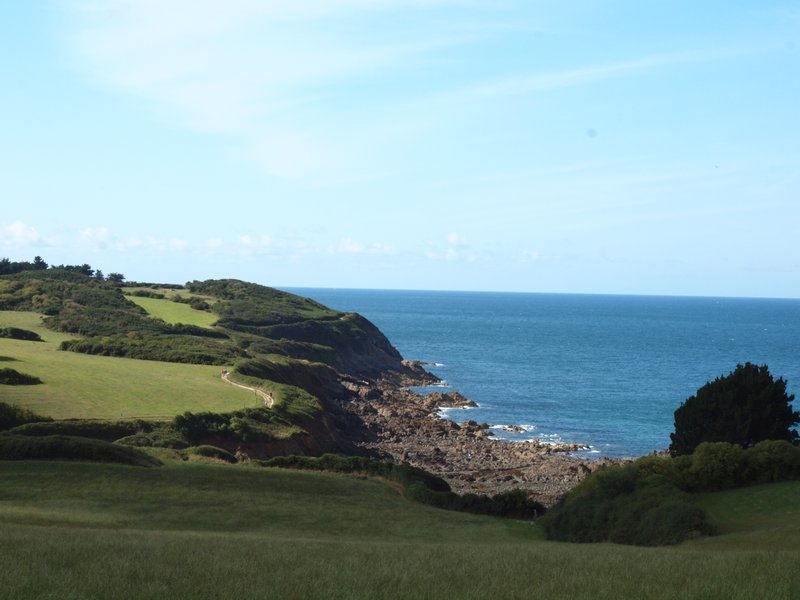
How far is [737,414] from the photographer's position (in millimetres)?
39562

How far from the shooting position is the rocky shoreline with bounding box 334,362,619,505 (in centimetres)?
5184

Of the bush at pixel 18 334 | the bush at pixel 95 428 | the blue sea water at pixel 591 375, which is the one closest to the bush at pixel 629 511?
the bush at pixel 95 428

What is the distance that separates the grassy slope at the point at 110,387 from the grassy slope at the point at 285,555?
19049 millimetres

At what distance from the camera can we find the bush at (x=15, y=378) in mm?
49844

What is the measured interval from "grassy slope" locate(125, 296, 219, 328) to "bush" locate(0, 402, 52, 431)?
55.6m

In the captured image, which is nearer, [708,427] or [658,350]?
[708,427]

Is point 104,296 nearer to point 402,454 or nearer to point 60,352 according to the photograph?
point 60,352

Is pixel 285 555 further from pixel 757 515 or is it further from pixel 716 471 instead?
pixel 716 471

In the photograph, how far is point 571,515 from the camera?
2755 centimetres

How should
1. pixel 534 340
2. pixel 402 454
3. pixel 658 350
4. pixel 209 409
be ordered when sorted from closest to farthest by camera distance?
pixel 209 409 < pixel 402 454 < pixel 658 350 < pixel 534 340

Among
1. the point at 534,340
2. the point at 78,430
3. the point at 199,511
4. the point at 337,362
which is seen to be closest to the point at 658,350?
the point at 534,340

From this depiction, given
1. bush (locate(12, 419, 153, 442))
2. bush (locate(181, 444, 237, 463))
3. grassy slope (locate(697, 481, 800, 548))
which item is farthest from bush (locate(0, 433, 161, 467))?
grassy slope (locate(697, 481, 800, 548))

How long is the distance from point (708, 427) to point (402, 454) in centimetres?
2734

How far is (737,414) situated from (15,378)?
1625 inches
